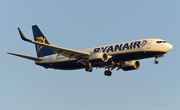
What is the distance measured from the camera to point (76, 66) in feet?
183

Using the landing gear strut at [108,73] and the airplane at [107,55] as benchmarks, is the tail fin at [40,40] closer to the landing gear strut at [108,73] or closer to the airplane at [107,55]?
the airplane at [107,55]

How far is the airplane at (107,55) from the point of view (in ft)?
161

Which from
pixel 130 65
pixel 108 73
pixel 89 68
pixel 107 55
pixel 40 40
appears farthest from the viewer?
pixel 40 40

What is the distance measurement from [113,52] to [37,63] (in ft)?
57.3

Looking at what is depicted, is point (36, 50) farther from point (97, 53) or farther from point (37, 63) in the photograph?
point (97, 53)

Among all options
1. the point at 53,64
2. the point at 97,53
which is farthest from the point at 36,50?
the point at 97,53

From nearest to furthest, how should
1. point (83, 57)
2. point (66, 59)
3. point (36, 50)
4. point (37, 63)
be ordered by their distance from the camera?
point (83, 57) → point (66, 59) → point (37, 63) → point (36, 50)

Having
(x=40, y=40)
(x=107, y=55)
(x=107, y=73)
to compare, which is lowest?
(x=107, y=73)

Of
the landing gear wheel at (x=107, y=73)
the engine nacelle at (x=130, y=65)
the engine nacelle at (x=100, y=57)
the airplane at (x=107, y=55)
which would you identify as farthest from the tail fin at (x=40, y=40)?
the engine nacelle at (x=130, y=65)

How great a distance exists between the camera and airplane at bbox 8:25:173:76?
4897 centimetres

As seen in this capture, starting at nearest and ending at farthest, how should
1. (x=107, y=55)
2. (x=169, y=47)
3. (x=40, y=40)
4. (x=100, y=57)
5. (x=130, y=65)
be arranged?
1. (x=169, y=47)
2. (x=100, y=57)
3. (x=107, y=55)
4. (x=130, y=65)
5. (x=40, y=40)

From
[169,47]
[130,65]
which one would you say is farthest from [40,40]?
[169,47]

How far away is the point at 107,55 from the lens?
168 ft

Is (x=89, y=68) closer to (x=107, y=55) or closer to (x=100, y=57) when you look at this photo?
(x=100, y=57)
